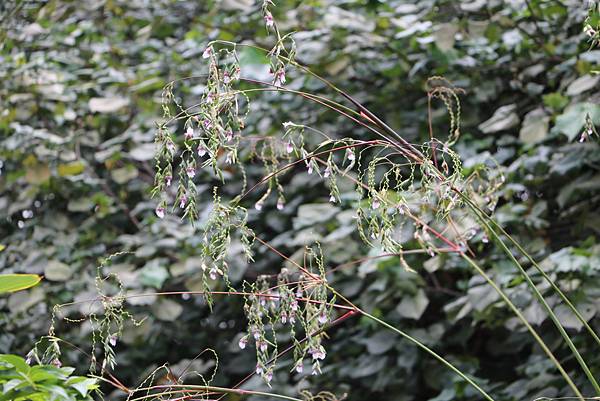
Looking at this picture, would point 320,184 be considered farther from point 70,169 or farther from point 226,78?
point 226,78

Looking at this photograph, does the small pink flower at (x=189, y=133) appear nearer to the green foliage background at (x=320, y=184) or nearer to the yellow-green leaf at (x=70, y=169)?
the green foliage background at (x=320, y=184)

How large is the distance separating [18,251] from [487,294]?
1.47 meters

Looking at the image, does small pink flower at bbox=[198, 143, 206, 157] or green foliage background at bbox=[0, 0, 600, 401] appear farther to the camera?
green foliage background at bbox=[0, 0, 600, 401]

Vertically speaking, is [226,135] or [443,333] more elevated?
[226,135]

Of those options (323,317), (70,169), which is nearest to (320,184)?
(70,169)

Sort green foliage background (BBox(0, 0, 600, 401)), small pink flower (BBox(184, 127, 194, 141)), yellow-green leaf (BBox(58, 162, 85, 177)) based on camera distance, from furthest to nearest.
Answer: yellow-green leaf (BBox(58, 162, 85, 177)), green foliage background (BBox(0, 0, 600, 401)), small pink flower (BBox(184, 127, 194, 141))

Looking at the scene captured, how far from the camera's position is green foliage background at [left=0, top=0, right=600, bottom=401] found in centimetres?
202

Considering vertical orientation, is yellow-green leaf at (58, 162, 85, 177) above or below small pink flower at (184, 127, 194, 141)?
below

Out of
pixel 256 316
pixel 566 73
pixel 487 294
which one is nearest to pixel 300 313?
pixel 256 316

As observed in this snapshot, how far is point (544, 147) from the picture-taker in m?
2.07

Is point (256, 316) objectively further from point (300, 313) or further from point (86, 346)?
point (86, 346)

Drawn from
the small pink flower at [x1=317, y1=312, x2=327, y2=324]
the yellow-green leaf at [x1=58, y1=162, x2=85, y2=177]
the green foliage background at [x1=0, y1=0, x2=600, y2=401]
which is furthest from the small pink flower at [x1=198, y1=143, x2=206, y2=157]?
A: the yellow-green leaf at [x1=58, y1=162, x2=85, y2=177]

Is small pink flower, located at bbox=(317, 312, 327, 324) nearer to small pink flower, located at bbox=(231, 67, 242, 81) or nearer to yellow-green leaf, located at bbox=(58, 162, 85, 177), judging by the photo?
small pink flower, located at bbox=(231, 67, 242, 81)

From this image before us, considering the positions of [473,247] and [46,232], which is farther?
[46,232]
